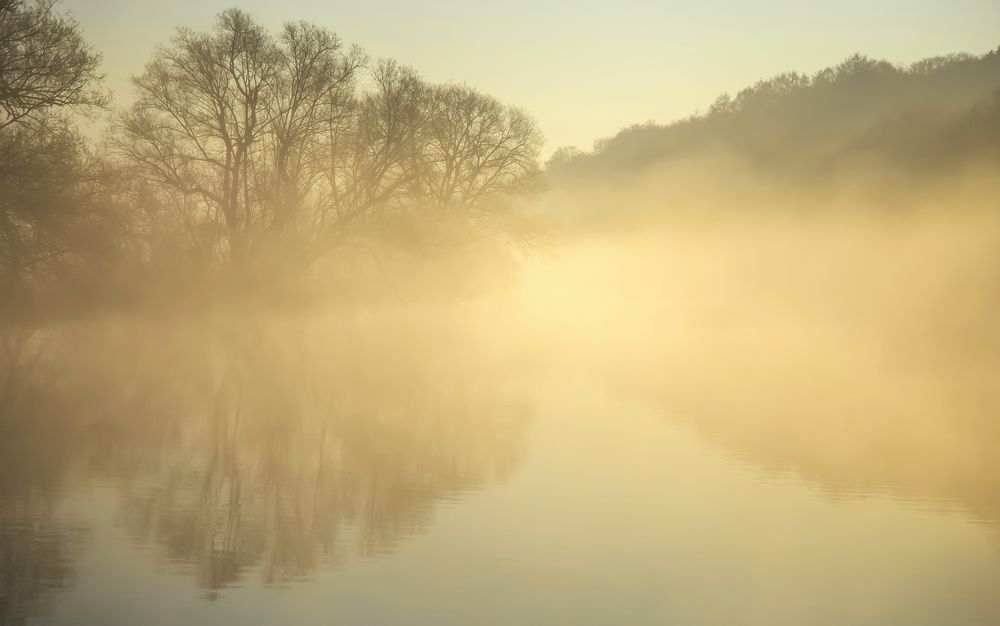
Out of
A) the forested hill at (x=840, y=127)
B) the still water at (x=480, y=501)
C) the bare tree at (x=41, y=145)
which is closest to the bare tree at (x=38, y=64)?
the bare tree at (x=41, y=145)

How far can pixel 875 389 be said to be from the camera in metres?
17.0

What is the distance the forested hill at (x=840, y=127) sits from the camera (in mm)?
49688

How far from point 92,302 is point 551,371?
12.4m

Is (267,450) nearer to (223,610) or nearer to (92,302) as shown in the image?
(223,610)

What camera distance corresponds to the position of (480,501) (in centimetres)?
808

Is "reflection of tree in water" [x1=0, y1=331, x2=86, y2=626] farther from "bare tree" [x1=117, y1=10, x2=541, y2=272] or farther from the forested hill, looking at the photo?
the forested hill

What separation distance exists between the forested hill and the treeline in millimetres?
24046

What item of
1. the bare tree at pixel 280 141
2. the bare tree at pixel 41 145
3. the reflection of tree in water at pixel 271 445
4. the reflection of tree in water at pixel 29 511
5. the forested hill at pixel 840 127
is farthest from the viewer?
the forested hill at pixel 840 127

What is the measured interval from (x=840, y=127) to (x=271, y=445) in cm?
7190

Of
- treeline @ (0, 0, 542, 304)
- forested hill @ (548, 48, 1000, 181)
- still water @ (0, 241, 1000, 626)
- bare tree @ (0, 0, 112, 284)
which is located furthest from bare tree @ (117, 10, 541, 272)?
forested hill @ (548, 48, 1000, 181)

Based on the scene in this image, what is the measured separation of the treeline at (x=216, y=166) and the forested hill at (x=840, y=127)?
24046 millimetres

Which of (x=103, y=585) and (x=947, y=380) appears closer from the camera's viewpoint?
(x=103, y=585)

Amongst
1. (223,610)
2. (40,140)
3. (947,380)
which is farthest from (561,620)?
(40,140)

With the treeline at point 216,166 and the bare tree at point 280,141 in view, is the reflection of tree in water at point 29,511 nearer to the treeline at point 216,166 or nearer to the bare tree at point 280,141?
the treeline at point 216,166
